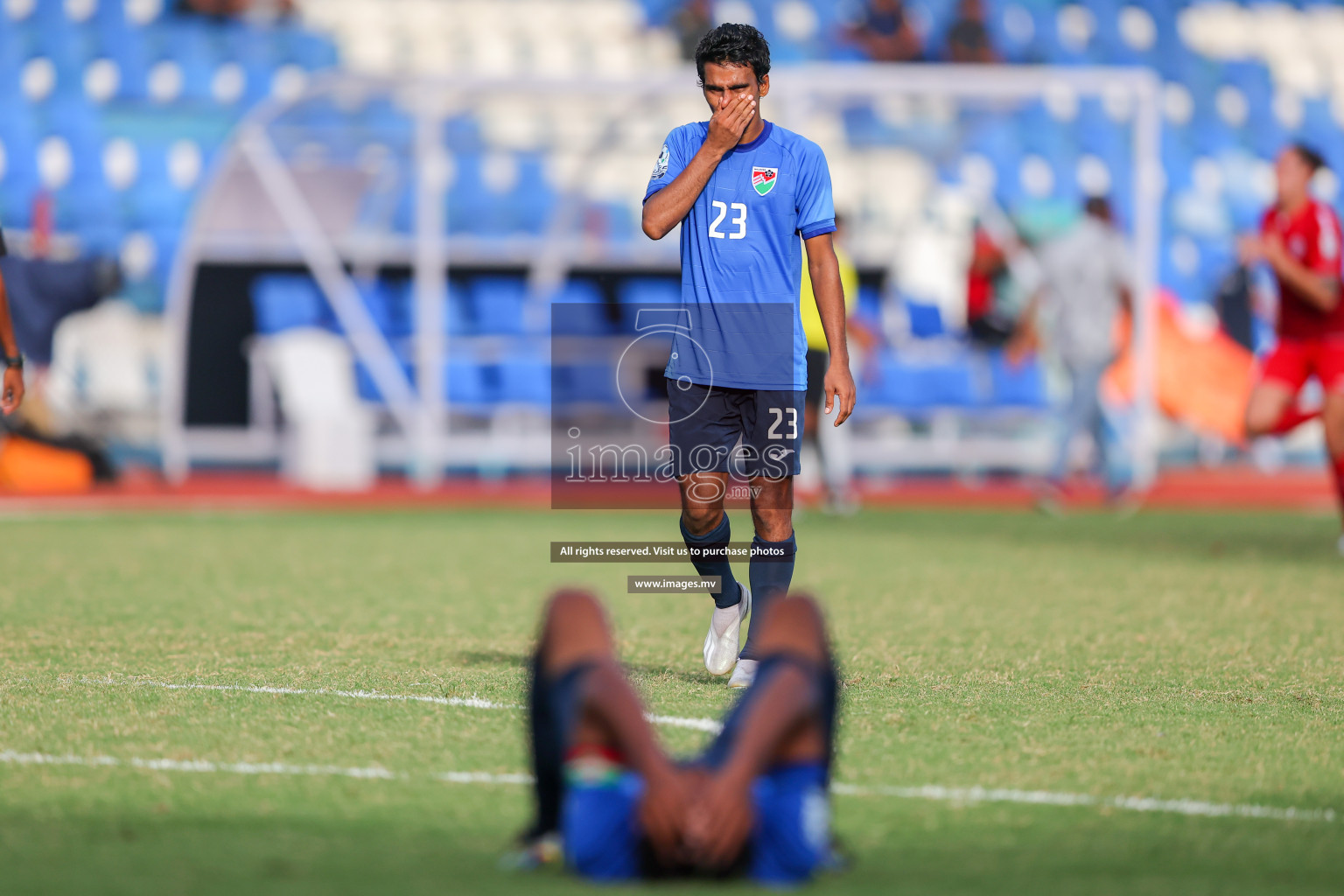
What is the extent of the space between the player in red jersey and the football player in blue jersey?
4889 mm

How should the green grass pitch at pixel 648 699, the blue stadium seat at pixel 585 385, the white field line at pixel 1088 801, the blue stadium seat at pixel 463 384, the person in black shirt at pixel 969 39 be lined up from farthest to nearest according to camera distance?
1. the person in black shirt at pixel 969 39
2. the blue stadium seat at pixel 463 384
3. the blue stadium seat at pixel 585 385
4. the white field line at pixel 1088 801
5. the green grass pitch at pixel 648 699

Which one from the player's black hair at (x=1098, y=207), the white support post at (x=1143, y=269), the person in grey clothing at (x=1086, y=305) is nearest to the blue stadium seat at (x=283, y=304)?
the person in grey clothing at (x=1086, y=305)

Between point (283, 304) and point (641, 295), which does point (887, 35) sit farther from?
point (283, 304)

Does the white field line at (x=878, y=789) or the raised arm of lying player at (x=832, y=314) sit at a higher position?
the raised arm of lying player at (x=832, y=314)

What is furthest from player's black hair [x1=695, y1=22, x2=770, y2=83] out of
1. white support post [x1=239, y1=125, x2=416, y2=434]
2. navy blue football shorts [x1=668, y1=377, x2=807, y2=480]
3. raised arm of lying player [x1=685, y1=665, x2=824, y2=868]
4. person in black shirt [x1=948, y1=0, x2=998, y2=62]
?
person in black shirt [x1=948, y1=0, x2=998, y2=62]

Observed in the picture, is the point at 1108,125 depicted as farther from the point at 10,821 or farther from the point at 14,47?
the point at 10,821

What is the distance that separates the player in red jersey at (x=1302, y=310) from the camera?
980cm

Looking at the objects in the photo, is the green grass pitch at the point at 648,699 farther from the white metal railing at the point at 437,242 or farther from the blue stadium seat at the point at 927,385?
the blue stadium seat at the point at 927,385

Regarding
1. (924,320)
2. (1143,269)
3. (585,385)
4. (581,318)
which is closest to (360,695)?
(1143,269)

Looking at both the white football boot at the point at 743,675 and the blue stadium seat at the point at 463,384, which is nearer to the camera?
the white football boot at the point at 743,675

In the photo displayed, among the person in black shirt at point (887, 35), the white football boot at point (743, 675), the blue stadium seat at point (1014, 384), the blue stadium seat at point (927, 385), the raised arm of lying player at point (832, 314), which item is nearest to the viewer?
the raised arm of lying player at point (832, 314)

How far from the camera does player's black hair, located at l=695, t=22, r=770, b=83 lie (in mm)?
5332

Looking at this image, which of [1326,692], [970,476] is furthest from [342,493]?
[1326,692]

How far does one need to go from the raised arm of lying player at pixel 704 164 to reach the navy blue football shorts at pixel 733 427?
1.81 ft
